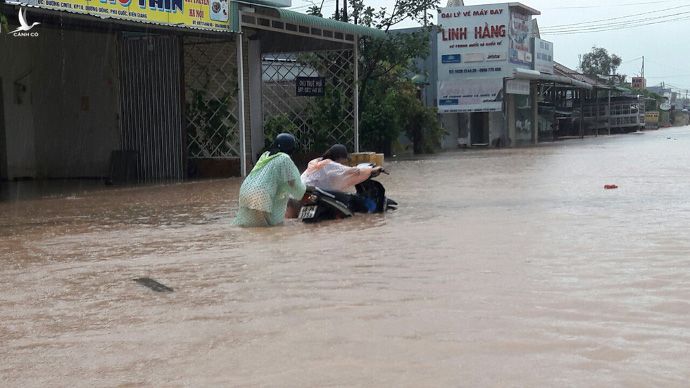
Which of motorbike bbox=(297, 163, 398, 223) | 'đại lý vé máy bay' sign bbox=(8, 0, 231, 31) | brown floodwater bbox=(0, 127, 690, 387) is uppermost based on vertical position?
'đại lý vé máy bay' sign bbox=(8, 0, 231, 31)

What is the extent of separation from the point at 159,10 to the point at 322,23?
5.29 m

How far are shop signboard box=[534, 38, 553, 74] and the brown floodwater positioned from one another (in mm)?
31095

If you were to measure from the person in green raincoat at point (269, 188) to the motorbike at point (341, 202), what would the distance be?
54cm

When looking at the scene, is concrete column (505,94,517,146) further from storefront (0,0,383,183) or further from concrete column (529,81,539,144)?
storefront (0,0,383,183)

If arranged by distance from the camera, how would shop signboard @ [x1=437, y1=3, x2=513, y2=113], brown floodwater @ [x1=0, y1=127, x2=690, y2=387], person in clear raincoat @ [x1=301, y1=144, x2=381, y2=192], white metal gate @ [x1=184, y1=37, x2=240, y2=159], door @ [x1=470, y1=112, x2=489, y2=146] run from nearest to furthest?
brown floodwater @ [x1=0, y1=127, x2=690, y2=387] → person in clear raincoat @ [x1=301, y1=144, x2=381, y2=192] → white metal gate @ [x1=184, y1=37, x2=240, y2=159] → shop signboard @ [x1=437, y1=3, x2=513, y2=113] → door @ [x1=470, y1=112, x2=489, y2=146]

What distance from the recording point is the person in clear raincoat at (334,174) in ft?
33.0

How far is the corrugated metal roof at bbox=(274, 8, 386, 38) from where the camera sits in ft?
58.3

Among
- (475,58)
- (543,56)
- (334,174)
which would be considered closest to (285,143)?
(334,174)

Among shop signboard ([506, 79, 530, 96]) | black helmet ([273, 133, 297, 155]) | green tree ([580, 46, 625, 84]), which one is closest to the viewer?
black helmet ([273, 133, 297, 155])

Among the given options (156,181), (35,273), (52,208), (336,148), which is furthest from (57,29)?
(35,273)

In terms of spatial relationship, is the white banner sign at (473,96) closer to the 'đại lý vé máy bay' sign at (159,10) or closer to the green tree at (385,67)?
the green tree at (385,67)

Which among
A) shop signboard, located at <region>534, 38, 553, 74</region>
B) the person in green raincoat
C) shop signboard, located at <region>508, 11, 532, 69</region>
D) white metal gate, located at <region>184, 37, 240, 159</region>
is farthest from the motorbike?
shop signboard, located at <region>534, 38, 553, 74</region>

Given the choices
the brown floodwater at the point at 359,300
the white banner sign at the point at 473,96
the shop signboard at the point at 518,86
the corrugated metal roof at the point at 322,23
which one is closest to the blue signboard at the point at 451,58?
the white banner sign at the point at 473,96

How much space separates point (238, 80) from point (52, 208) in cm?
628
